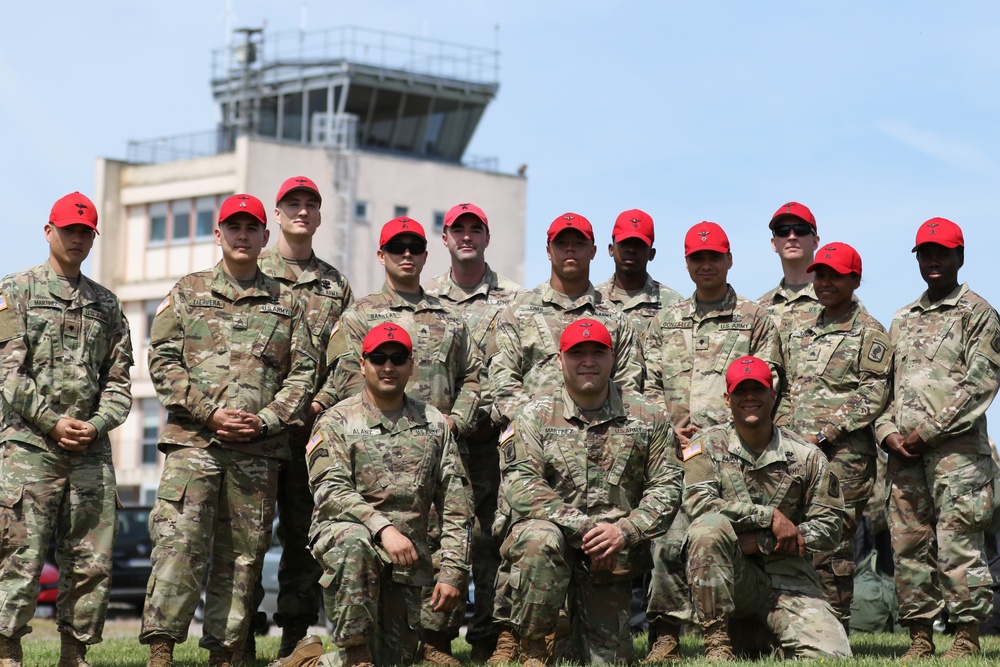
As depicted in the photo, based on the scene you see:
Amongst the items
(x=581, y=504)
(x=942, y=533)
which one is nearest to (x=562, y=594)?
(x=581, y=504)

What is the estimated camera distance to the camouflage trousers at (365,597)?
9.00 metres

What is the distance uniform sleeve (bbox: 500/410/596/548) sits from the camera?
365 inches

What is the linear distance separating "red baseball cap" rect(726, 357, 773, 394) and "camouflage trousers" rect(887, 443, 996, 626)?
1.46 m

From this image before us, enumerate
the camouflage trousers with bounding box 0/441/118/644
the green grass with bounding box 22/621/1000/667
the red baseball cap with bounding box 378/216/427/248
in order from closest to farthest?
the green grass with bounding box 22/621/1000/667, the camouflage trousers with bounding box 0/441/118/644, the red baseball cap with bounding box 378/216/427/248

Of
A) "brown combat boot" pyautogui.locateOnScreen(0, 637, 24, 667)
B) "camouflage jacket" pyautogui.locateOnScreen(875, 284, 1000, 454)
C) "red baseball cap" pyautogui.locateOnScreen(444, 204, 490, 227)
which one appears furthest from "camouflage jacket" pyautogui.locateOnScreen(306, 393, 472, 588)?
"camouflage jacket" pyautogui.locateOnScreen(875, 284, 1000, 454)

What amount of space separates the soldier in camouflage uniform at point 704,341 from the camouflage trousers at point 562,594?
1074 mm

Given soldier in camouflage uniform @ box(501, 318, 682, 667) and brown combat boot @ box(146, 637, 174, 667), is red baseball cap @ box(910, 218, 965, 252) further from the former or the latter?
brown combat boot @ box(146, 637, 174, 667)

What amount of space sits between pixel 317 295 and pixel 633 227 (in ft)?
7.67

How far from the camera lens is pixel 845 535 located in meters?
10.6

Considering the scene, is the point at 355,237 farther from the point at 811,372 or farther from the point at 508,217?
the point at 811,372

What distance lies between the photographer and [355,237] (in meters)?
61.0

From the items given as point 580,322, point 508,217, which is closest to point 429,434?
point 580,322

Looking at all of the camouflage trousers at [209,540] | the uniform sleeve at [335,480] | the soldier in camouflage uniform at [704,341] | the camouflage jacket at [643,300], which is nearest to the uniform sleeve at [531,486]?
the uniform sleeve at [335,480]

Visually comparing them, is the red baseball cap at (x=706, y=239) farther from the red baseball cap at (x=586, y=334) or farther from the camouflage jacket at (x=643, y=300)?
the red baseball cap at (x=586, y=334)
